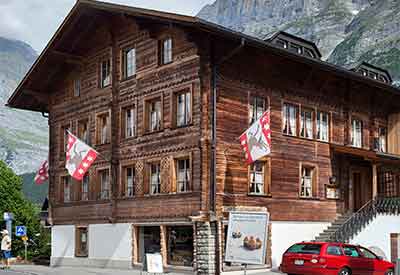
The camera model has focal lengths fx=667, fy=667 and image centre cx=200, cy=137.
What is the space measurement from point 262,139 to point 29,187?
168 meters

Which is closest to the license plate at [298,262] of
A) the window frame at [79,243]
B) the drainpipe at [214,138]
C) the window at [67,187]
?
the drainpipe at [214,138]

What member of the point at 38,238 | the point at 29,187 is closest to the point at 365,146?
the point at 38,238

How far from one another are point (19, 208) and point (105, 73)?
20.0 meters

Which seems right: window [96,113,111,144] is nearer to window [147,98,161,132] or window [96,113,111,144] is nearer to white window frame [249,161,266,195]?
window [147,98,161,132]

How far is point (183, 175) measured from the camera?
25.2 meters

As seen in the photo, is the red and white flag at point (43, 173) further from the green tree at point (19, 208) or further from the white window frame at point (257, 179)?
the white window frame at point (257, 179)

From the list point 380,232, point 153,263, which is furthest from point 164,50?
point 380,232

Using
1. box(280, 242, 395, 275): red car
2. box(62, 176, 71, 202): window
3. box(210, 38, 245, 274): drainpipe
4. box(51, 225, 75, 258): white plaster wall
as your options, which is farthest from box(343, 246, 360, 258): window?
box(62, 176, 71, 202): window

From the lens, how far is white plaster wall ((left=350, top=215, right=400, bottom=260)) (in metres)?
28.2

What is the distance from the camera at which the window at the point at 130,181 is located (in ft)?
91.6

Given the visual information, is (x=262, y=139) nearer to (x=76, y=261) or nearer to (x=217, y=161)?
(x=217, y=161)

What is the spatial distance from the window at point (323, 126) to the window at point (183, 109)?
274 inches

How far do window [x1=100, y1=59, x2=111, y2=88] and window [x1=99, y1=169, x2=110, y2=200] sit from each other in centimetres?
394

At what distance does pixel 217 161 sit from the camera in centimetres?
2427
